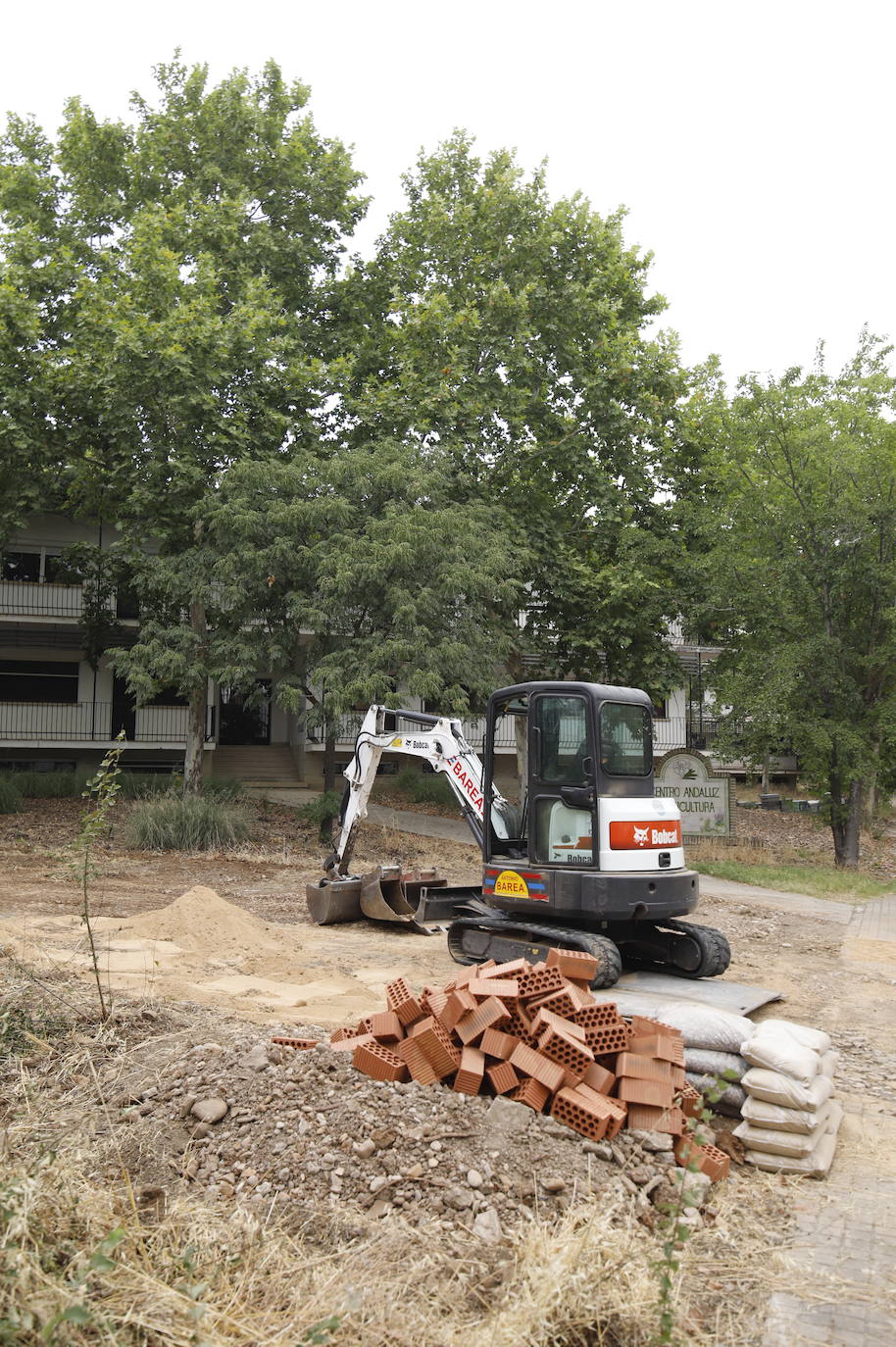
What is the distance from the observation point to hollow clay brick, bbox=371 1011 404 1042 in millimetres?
6258

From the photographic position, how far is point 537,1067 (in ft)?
19.1

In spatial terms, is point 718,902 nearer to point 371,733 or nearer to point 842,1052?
point 371,733

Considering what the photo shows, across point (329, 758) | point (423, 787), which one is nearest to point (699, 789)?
point (329, 758)

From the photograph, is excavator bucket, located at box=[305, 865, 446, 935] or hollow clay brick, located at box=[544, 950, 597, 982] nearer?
hollow clay brick, located at box=[544, 950, 597, 982]

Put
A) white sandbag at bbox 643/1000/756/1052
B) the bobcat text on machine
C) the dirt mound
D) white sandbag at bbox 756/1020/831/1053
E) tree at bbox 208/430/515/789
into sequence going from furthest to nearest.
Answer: tree at bbox 208/430/515/789
the dirt mound
the bobcat text on machine
white sandbag at bbox 643/1000/756/1052
white sandbag at bbox 756/1020/831/1053

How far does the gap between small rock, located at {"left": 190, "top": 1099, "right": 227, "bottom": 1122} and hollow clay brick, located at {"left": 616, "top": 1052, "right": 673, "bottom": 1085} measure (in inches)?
87.2

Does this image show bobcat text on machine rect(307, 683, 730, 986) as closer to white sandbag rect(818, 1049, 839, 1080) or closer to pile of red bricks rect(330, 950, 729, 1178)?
white sandbag rect(818, 1049, 839, 1080)

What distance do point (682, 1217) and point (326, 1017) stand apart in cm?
398

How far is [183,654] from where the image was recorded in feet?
68.2

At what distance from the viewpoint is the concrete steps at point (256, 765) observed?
3253cm

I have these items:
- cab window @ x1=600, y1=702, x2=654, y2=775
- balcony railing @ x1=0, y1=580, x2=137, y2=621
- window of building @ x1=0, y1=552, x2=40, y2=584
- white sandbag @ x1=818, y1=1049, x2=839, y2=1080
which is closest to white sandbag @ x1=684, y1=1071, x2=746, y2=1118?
white sandbag @ x1=818, y1=1049, x2=839, y2=1080

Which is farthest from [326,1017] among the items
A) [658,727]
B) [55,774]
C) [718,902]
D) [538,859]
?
[658,727]

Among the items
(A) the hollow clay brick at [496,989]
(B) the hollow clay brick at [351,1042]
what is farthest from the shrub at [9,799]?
(A) the hollow clay brick at [496,989]

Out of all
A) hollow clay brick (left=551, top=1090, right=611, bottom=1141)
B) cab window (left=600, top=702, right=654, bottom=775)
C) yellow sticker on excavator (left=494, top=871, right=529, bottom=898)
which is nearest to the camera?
hollow clay brick (left=551, top=1090, right=611, bottom=1141)
